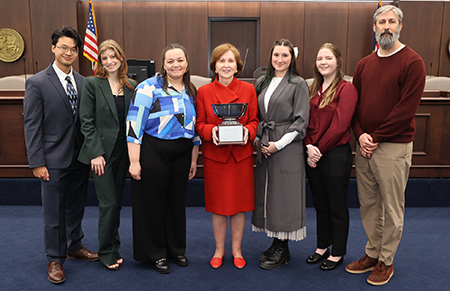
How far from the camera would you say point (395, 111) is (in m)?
2.09

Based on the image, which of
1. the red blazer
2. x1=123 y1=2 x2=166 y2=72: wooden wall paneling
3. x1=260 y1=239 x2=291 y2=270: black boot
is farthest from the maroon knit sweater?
x1=123 y1=2 x2=166 y2=72: wooden wall paneling

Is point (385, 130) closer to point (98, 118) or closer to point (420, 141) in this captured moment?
point (98, 118)

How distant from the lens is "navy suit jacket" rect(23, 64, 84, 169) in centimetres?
219

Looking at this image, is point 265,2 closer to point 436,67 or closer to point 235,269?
point 436,67

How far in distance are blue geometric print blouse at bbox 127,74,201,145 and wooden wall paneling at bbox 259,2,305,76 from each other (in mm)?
4843

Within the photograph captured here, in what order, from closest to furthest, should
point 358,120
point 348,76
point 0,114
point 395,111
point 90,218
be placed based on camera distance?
point 395,111, point 358,120, point 90,218, point 0,114, point 348,76

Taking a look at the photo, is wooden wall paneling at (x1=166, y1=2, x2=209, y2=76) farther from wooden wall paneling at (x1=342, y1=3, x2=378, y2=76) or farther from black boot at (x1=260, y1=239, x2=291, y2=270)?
black boot at (x1=260, y1=239, x2=291, y2=270)

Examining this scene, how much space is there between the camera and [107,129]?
89.7 inches

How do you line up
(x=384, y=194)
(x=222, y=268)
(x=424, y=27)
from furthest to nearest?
(x=424, y=27)
(x=222, y=268)
(x=384, y=194)

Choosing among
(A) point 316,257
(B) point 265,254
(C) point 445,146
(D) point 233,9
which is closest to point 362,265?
(A) point 316,257

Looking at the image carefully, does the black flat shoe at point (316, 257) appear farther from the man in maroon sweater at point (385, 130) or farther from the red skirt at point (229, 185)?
the red skirt at point (229, 185)

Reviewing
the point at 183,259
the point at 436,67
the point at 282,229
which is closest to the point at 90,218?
the point at 183,259

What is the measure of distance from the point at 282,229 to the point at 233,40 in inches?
206

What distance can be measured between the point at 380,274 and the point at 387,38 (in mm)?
1454
